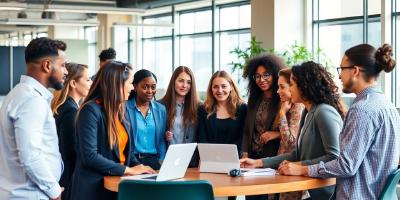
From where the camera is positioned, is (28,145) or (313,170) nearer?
(28,145)

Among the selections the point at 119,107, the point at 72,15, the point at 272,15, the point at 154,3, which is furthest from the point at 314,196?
the point at 72,15

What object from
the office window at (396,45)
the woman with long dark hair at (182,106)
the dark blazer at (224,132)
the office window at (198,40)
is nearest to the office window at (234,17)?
the office window at (198,40)

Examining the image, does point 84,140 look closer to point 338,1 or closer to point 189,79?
point 189,79

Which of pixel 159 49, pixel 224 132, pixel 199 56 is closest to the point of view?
pixel 224 132

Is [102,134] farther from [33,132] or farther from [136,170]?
[33,132]

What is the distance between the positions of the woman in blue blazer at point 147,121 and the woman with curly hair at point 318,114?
1.02 meters

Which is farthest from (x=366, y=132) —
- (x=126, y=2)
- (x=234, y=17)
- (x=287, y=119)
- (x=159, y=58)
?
(x=159, y=58)

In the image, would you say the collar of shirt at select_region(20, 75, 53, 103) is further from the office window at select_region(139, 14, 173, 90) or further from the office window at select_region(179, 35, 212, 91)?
the office window at select_region(139, 14, 173, 90)

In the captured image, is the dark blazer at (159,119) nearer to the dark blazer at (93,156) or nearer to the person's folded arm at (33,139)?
the dark blazer at (93,156)

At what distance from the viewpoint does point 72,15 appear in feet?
59.2

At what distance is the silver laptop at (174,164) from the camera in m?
3.30

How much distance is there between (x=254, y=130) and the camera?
438cm

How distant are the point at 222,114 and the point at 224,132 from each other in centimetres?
14

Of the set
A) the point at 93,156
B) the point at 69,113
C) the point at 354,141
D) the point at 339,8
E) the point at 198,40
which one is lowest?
the point at 93,156
